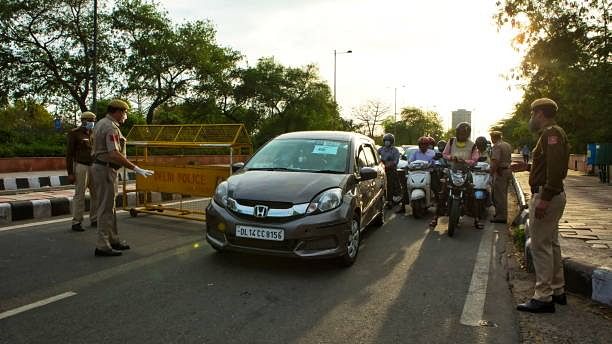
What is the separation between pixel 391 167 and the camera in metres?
10.3

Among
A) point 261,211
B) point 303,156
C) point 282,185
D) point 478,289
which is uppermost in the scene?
point 303,156

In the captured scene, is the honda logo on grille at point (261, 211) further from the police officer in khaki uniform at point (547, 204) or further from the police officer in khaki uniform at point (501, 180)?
the police officer in khaki uniform at point (501, 180)

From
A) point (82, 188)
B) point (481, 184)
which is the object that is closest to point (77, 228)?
point (82, 188)

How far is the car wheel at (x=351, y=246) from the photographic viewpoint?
17.0ft

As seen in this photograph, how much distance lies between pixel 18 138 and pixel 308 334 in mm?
21965

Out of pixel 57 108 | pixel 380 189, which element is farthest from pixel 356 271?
pixel 57 108

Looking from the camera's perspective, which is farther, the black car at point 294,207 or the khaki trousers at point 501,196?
the khaki trousers at point 501,196

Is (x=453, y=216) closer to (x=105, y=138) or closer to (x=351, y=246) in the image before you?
(x=351, y=246)

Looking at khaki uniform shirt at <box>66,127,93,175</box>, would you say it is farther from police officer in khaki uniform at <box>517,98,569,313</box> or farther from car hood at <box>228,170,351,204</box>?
police officer in khaki uniform at <box>517,98,569,313</box>

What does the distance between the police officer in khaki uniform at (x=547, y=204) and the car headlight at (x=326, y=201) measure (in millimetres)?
1862

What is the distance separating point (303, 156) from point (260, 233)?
5.00ft

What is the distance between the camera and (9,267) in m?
5.03

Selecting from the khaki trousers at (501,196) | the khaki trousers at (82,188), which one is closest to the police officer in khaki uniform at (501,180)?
the khaki trousers at (501,196)

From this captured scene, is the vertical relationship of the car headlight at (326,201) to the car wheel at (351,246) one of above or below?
above
